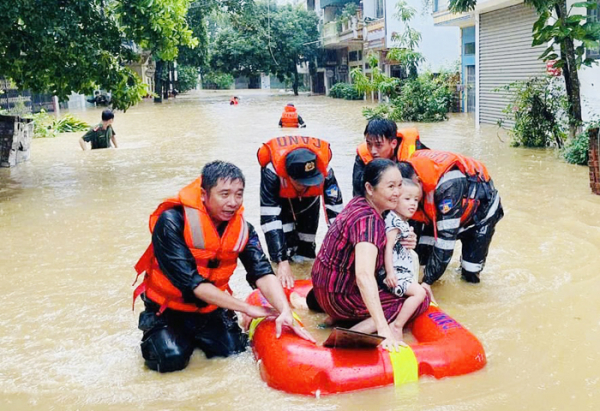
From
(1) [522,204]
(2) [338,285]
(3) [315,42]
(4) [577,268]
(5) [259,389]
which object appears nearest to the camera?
(5) [259,389]

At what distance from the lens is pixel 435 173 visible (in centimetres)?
455

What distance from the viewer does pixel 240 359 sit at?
13.1 feet

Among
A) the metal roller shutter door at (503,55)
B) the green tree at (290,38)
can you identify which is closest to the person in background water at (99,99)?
the green tree at (290,38)

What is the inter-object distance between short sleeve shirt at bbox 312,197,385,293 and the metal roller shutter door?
11.5 meters

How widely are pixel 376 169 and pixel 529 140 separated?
9628 millimetres

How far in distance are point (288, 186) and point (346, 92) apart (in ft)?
105

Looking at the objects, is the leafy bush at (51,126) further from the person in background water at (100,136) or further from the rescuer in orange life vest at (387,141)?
the rescuer in orange life vest at (387,141)

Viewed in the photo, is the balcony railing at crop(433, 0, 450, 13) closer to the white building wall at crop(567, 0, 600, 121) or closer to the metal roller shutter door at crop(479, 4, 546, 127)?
the metal roller shutter door at crop(479, 4, 546, 127)

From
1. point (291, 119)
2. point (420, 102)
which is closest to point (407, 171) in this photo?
point (291, 119)

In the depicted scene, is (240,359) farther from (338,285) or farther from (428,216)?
(428,216)

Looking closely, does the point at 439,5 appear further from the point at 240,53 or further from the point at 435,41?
the point at 240,53

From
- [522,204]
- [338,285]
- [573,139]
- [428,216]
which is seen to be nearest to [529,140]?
[573,139]

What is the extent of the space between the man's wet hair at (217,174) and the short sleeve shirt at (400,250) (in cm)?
96

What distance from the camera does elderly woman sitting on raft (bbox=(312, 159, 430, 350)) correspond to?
354cm
